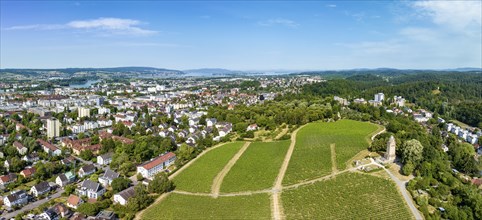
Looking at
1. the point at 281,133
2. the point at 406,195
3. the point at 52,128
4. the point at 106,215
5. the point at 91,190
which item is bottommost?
the point at 106,215

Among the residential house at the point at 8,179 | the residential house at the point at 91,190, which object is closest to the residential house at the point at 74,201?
the residential house at the point at 91,190

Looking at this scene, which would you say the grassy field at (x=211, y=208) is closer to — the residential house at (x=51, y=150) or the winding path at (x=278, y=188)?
the winding path at (x=278, y=188)

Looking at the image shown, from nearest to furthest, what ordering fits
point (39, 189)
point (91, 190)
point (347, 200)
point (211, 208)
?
point (347, 200) → point (211, 208) → point (91, 190) → point (39, 189)

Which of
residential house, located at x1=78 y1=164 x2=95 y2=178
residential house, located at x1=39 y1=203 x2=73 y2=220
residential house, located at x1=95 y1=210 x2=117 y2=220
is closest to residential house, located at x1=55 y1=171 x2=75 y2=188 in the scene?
residential house, located at x1=78 y1=164 x2=95 y2=178

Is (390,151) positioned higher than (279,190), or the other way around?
(390,151)

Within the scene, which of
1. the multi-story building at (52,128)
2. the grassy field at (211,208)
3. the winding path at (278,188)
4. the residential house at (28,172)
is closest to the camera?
the grassy field at (211,208)

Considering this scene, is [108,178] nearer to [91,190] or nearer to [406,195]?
[91,190]

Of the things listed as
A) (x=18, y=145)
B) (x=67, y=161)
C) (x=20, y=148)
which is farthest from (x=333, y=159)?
(x=18, y=145)
